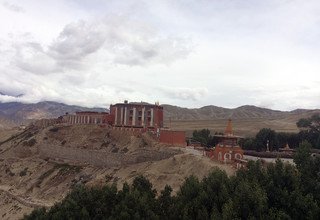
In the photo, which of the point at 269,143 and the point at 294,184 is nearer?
the point at 294,184

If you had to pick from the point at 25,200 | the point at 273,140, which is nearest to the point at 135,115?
the point at 273,140

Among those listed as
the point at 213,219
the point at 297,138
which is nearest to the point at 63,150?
the point at 297,138

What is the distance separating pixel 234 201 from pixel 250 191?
1621mm

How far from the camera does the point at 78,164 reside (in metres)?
82.9

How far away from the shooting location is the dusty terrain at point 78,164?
204 ft

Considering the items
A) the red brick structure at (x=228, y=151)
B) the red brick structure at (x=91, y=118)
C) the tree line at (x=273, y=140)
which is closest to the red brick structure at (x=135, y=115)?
the red brick structure at (x=91, y=118)

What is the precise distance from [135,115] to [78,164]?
65.7 ft

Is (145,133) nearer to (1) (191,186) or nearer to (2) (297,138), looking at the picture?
(2) (297,138)

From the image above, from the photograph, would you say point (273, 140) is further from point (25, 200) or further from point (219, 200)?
point (219, 200)

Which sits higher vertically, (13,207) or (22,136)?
(22,136)

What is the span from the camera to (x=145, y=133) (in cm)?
8300

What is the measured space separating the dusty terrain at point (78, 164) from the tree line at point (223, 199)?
14.8 metres

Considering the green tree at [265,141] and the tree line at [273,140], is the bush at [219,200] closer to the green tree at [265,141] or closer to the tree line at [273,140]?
the green tree at [265,141]

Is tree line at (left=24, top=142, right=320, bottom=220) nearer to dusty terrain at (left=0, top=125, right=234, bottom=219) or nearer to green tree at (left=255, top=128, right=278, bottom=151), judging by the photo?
dusty terrain at (left=0, top=125, right=234, bottom=219)
